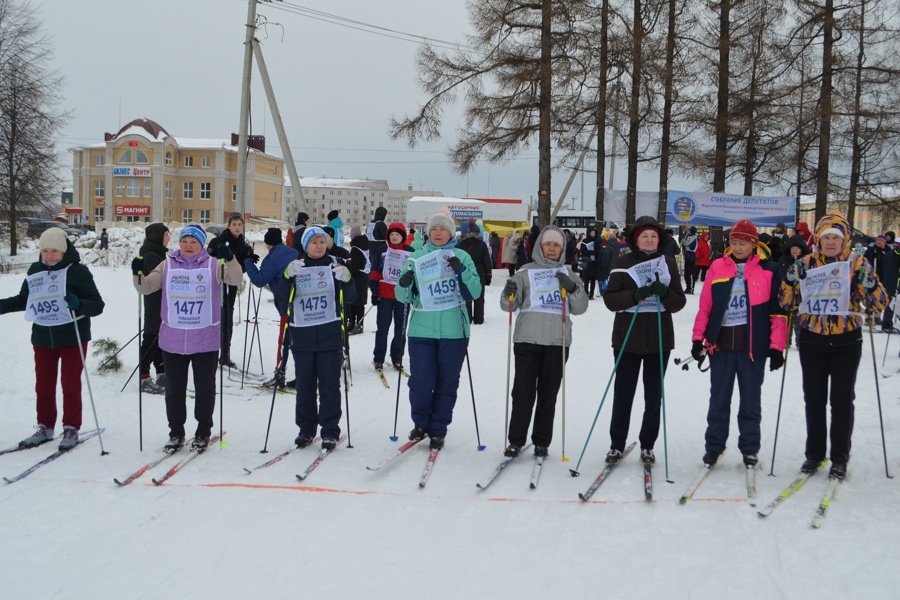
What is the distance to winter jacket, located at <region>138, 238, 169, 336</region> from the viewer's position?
7312 millimetres

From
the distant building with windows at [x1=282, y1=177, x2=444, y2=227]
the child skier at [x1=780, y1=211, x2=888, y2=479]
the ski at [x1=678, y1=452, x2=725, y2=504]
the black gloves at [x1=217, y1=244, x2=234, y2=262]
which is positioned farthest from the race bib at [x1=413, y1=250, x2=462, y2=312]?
the distant building with windows at [x1=282, y1=177, x2=444, y2=227]

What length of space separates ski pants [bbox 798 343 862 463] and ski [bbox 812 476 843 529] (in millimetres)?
213

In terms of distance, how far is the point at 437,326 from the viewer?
5891mm

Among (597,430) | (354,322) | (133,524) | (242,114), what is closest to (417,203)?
(242,114)

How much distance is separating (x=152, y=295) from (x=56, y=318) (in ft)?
5.94

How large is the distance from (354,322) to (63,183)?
2119cm

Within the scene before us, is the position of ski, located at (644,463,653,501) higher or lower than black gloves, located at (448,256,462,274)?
lower

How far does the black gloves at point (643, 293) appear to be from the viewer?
520 centimetres

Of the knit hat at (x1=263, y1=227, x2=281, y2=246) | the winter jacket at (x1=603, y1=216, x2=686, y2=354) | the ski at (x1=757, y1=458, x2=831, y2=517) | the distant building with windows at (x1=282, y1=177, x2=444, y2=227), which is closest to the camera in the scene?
the ski at (x1=757, y1=458, x2=831, y2=517)

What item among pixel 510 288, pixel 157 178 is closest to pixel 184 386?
pixel 510 288

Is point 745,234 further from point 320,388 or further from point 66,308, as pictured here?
point 66,308

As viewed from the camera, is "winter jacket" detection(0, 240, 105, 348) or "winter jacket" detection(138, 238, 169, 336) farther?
"winter jacket" detection(138, 238, 169, 336)

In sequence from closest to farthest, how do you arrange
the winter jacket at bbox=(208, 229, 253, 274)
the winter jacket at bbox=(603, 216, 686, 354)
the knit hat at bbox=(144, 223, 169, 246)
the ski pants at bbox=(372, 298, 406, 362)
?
the winter jacket at bbox=(603, 216, 686, 354)
the winter jacket at bbox=(208, 229, 253, 274)
the knit hat at bbox=(144, 223, 169, 246)
the ski pants at bbox=(372, 298, 406, 362)

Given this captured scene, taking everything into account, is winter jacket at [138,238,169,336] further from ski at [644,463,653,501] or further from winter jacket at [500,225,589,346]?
ski at [644,463,653,501]
